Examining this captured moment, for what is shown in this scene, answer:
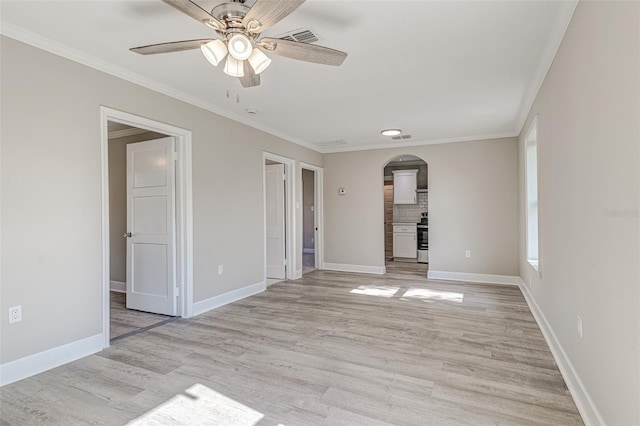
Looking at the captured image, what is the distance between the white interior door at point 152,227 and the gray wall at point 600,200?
359 cm

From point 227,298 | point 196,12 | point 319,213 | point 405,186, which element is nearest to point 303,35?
point 196,12

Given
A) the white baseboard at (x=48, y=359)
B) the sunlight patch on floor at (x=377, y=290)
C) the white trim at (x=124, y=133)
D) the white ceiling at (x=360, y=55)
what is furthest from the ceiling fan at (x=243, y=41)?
the sunlight patch on floor at (x=377, y=290)

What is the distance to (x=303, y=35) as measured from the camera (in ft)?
7.59

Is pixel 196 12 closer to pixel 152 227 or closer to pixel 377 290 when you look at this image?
pixel 152 227

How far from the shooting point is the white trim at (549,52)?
2020 millimetres

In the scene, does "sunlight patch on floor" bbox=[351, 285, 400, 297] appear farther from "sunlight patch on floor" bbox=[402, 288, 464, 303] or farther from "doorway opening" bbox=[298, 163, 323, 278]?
"doorway opening" bbox=[298, 163, 323, 278]

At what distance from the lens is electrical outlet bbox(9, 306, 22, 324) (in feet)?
7.43

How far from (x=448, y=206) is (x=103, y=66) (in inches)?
201

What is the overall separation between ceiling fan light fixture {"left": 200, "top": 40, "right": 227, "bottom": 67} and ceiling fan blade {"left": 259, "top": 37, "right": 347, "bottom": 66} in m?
0.23

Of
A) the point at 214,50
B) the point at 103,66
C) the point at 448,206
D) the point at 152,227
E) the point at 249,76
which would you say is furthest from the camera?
the point at 448,206

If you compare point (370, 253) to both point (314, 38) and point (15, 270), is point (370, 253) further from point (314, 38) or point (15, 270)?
point (15, 270)

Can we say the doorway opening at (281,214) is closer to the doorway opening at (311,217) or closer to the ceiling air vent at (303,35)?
the doorway opening at (311,217)

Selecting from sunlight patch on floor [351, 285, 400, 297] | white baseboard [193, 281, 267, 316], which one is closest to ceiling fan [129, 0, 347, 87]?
white baseboard [193, 281, 267, 316]

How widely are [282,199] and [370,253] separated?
199 cm
